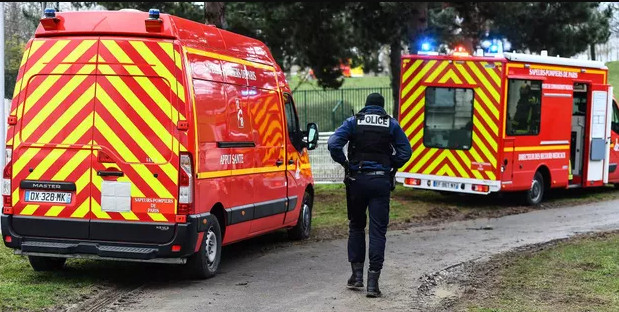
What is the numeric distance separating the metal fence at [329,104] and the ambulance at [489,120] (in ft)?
33.8

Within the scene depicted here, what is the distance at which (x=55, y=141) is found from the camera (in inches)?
341

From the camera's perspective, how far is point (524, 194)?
17.2m

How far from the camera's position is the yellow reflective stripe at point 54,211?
8648mm

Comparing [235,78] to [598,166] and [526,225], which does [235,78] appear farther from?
[598,166]

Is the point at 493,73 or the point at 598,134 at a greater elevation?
the point at 493,73

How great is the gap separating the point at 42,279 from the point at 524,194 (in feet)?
35.0

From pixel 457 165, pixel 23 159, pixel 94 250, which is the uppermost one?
pixel 23 159

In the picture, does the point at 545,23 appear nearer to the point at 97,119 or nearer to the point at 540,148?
the point at 540,148

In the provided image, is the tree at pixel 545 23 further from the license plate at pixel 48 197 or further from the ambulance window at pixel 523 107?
the license plate at pixel 48 197

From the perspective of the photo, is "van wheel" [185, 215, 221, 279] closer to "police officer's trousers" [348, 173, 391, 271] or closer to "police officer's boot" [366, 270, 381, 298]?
"police officer's trousers" [348, 173, 391, 271]

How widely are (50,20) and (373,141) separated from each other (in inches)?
132

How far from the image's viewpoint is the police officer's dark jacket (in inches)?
332

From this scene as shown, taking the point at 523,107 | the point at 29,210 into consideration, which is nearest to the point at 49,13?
the point at 29,210

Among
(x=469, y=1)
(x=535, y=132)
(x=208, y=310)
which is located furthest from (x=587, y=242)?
(x=469, y=1)
